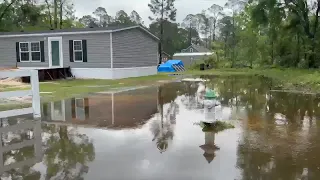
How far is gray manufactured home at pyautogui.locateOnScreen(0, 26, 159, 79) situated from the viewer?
21.3 m

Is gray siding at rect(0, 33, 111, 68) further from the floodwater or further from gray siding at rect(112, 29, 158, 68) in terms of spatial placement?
the floodwater

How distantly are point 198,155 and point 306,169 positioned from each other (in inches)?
66.7

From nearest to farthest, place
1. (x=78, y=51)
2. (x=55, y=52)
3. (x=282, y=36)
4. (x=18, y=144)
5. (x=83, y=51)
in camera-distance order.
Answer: (x=18, y=144) → (x=83, y=51) → (x=78, y=51) → (x=55, y=52) → (x=282, y=36)

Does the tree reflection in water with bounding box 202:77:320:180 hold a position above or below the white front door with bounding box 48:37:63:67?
below

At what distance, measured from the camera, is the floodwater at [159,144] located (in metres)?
4.84

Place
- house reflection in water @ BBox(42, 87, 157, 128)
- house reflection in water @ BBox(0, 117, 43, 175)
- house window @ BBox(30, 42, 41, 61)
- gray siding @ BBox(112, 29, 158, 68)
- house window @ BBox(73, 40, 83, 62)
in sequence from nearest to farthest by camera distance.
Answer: house reflection in water @ BBox(0, 117, 43, 175)
house reflection in water @ BBox(42, 87, 157, 128)
gray siding @ BBox(112, 29, 158, 68)
house window @ BBox(73, 40, 83, 62)
house window @ BBox(30, 42, 41, 61)

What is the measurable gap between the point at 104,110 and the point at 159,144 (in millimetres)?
4234

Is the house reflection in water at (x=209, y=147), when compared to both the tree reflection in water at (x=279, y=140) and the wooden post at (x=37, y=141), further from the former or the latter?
the wooden post at (x=37, y=141)

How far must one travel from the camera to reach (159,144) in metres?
6.39

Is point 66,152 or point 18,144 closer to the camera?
point 66,152

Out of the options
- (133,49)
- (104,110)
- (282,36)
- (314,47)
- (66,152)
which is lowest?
(66,152)

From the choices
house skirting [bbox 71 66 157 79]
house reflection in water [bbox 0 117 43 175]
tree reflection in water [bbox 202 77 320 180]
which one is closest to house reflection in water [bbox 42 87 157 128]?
house reflection in water [bbox 0 117 43 175]

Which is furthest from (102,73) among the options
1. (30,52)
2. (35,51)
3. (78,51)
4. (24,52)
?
(24,52)

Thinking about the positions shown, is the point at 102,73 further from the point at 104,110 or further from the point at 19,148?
the point at 19,148
